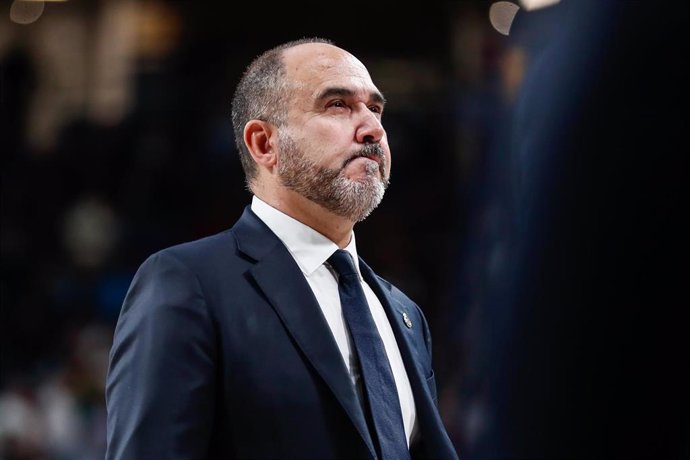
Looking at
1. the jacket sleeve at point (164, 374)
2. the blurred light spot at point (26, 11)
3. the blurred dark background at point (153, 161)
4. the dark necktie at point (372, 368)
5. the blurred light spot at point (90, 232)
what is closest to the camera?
the jacket sleeve at point (164, 374)

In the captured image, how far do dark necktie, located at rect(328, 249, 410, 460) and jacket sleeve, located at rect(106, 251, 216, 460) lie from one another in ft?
0.72

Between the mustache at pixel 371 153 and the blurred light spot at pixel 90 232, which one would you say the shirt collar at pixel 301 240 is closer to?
the mustache at pixel 371 153

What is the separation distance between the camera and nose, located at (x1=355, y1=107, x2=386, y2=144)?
5.14 feet

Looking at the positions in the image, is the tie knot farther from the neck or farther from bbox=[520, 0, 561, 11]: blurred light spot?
bbox=[520, 0, 561, 11]: blurred light spot

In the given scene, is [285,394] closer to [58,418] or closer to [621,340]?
[621,340]

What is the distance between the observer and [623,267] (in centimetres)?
79

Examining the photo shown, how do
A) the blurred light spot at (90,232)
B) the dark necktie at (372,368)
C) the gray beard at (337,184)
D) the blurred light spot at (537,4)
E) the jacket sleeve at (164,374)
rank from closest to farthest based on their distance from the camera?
the blurred light spot at (537,4) < the jacket sleeve at (164,374) < the dark necktie at (372,368) < the gray beard at (337,184) < the blurred light spot at (90,232)

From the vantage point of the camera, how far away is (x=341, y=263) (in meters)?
1.57

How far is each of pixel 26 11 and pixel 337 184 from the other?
20.7 feet

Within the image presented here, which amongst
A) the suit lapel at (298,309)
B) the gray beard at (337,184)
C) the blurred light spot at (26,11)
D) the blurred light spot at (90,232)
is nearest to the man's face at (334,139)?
the gray beard at (337,184)

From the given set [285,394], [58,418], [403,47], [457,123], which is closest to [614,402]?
[285,394]

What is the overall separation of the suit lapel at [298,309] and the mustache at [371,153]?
166 mm

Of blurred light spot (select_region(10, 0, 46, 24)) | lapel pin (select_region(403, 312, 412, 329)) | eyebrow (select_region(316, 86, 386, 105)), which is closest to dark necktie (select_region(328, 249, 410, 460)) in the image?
lapel pin (select_region(403, 312, 412, 329))

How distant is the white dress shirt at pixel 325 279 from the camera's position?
1.52 m
